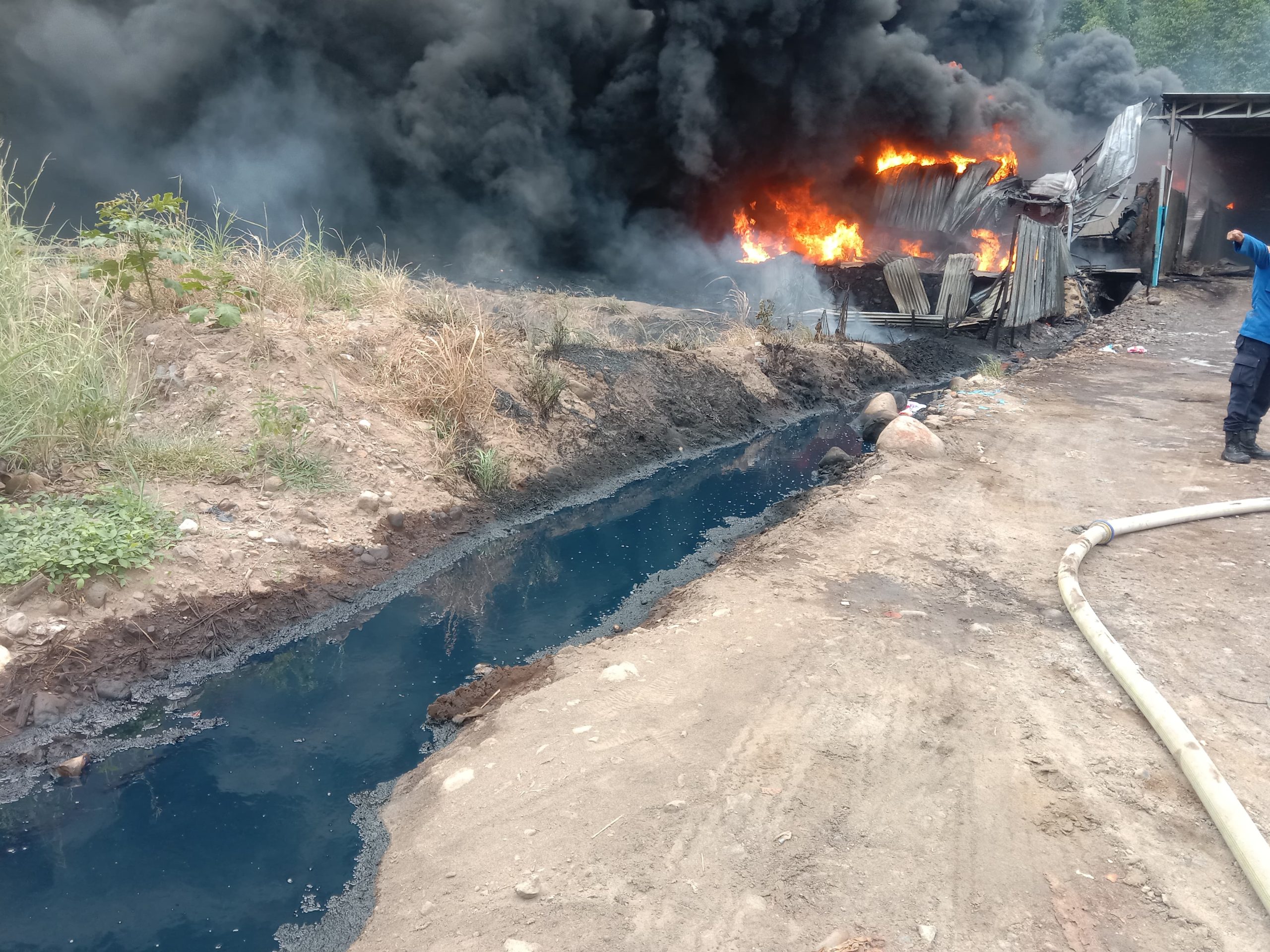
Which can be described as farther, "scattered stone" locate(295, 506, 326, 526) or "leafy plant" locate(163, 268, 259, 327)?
"leafy plant" locate(163, 268, 259, 327)

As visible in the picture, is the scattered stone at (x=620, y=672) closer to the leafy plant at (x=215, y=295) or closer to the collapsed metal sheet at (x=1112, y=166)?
the leafy plant at (x=215, y=295)

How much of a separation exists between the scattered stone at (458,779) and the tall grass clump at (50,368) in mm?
3374

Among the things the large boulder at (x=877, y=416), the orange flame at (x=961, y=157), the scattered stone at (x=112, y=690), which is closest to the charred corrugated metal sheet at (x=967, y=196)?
the orange flame at (x=961, y=157)

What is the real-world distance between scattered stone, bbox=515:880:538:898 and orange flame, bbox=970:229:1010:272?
Result: 20.0 meters

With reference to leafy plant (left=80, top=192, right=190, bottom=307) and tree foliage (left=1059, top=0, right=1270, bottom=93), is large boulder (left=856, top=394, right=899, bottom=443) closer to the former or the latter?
leafy plant (left=80, top=192, right=190, bottom=307)

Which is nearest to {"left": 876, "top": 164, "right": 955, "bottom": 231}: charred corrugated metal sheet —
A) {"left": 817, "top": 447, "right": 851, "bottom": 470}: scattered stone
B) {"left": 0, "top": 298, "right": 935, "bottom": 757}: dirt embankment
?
{"left": 0, "top": 298, "right": 935, "bottom": 757}: dirt embankment

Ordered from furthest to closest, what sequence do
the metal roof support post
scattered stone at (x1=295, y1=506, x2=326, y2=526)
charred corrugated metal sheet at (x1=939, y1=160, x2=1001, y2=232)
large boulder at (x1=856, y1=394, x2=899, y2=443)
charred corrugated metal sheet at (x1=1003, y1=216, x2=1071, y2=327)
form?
charred corrugated metal sheet at (x1=939, y1=160, x2=1001, y2=232), the metal roof support post, charred corrugated metal sheet at (x1=1003, y1=216, x2=1071, y2=327), large boulder at (x1=856, y1=394, x2=899, y2=443), scattered stone at (x1=295, y1=506, x2=326, y2=526)

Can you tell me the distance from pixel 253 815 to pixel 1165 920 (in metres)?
3.35

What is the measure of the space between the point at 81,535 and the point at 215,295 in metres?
3.14

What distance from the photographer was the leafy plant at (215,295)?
6.45 metres

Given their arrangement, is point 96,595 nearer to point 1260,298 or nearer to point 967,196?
point 1260,298

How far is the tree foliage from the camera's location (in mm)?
36156

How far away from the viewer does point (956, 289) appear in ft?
50.7

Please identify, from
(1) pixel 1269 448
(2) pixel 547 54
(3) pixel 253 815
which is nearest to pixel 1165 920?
(3) pixel 253 815
